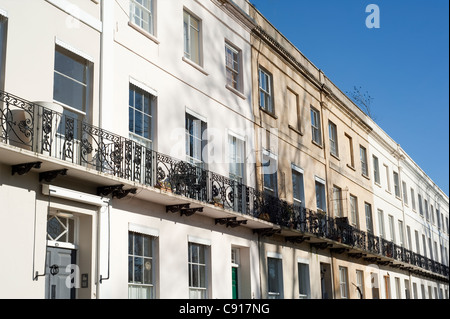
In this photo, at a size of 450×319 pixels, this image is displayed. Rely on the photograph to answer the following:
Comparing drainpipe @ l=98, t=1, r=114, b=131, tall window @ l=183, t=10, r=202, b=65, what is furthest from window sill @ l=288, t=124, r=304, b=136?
drainpipe @ l=98, t=1, r=114, b=131

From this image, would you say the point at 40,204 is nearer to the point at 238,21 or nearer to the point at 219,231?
the point at 219,231

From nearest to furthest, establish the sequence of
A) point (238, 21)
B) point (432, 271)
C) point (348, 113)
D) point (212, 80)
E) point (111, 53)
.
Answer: point (111, 53)
point (212, 80)
point (238, 21)
point (348, 113)
point (432, 271)

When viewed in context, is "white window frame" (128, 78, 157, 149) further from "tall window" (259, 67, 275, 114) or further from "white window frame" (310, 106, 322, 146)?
"white window frame" (310, 106, 322, 146)

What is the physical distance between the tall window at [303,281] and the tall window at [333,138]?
686 centimetres

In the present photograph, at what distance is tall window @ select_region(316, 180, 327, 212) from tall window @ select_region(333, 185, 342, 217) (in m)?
1.21

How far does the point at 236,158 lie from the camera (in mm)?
19281

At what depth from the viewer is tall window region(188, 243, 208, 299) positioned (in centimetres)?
1609

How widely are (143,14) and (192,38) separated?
96.7 inches

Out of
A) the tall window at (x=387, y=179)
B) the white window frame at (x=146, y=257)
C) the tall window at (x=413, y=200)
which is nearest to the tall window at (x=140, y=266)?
the white window frame at (x=146, y=257)

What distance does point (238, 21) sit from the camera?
2080 centimetres

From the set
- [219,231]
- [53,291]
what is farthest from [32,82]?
[219,231]

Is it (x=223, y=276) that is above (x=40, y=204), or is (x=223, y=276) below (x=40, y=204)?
below

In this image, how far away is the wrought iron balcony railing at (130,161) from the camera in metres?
11.5

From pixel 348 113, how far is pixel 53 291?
20.8m
